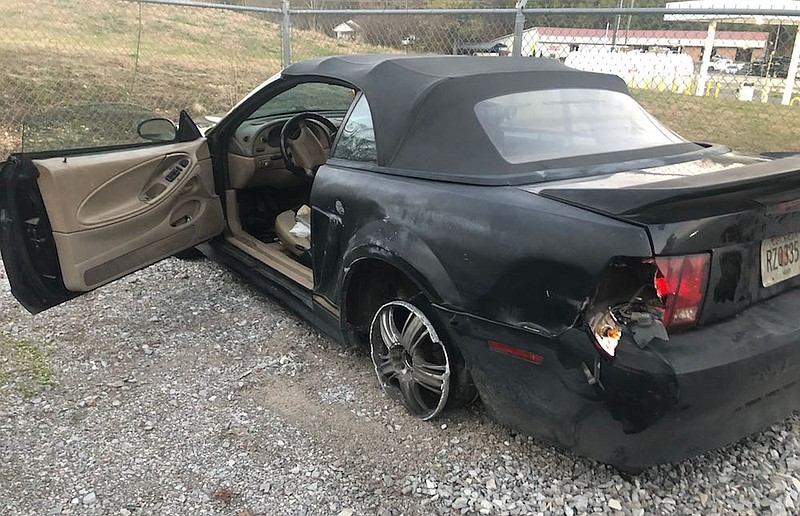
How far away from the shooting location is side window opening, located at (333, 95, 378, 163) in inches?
117

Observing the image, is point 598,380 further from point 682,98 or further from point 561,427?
point 682,98

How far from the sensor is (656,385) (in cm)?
192

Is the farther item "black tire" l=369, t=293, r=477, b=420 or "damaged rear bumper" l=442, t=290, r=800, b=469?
"black tire" l=369, t=293, r=477, b=420

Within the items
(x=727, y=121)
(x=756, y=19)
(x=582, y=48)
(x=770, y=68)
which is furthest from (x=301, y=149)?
(x=727, y=121)

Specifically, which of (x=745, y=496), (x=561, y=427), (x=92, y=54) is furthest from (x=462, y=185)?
(x=92, y=54)

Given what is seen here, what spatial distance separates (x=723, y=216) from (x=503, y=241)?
0.71m

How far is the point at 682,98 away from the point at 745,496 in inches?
203

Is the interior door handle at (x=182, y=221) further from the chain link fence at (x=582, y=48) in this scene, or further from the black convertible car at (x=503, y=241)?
the chain link fence at (x=582, y=48)

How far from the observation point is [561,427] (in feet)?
7.14

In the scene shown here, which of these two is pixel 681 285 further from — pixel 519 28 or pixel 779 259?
pixel 519 28

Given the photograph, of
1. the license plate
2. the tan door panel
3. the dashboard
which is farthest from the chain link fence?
the license plate

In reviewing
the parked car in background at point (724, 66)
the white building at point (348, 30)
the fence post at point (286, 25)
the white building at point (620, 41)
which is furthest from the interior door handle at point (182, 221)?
the parked car in background at point (724, 66)

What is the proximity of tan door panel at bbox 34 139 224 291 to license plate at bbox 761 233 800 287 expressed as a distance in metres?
3.16

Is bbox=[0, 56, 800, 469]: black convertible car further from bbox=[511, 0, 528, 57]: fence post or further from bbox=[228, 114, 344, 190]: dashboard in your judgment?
bbox=[511, 0, 528, 57]: fence post
